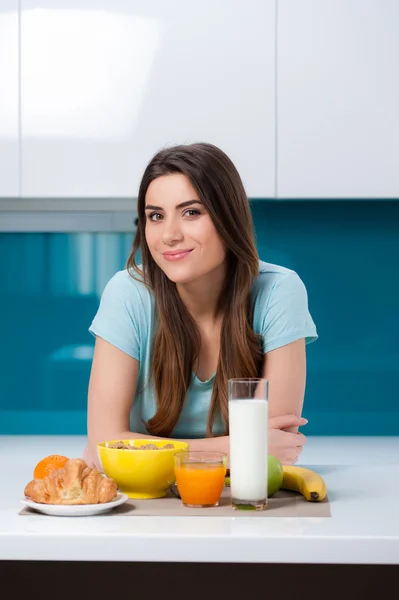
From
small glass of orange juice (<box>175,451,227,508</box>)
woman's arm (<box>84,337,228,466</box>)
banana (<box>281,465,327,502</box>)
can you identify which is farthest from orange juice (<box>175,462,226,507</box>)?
woman's arm (<box>84,337,228,466</box>)

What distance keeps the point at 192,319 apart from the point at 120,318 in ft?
0.48

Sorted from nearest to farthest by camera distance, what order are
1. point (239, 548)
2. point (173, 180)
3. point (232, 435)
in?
point (239, 548) → point (232, 435) → point (173, 180)

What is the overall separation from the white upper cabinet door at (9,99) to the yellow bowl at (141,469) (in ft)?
4.63

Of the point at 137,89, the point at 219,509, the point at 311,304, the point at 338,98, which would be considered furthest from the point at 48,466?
the point at 311,304

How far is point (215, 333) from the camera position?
1.75m

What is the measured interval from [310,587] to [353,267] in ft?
4.95

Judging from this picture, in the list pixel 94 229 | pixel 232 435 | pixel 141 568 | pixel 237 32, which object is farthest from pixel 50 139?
pixel 232 435

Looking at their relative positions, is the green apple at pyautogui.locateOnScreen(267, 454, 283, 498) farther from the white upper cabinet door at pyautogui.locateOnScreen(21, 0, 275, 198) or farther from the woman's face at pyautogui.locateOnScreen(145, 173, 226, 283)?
the white upper cabinet door at pyautogui.locateOnScreen(21, 0, 275, 198)

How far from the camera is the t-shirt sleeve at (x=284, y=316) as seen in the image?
1694mm

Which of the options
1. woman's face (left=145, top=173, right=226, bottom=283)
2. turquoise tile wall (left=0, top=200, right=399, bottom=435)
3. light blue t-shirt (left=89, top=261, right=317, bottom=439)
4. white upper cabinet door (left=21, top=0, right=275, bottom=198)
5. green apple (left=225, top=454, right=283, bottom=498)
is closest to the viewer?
green apple (left=225, top=454, right=283, bottom=498)

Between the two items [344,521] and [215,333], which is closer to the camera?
[344,521]

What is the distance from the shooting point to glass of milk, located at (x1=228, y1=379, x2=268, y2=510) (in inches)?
45.1

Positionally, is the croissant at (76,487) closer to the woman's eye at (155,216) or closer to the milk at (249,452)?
the milk at (249,452)

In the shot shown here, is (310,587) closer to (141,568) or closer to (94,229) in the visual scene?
(141,568)
